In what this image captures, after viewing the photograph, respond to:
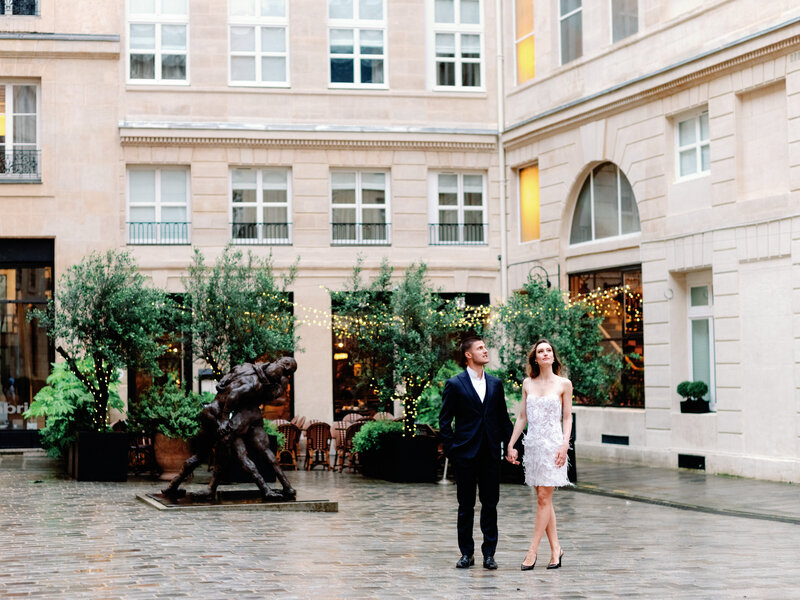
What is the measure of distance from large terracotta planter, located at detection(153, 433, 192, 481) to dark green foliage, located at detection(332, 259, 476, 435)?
3.17m

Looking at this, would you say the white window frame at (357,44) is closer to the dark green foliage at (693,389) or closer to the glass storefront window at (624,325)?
the glass storefront window at (624,325)

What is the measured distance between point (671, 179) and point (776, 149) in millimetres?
2510

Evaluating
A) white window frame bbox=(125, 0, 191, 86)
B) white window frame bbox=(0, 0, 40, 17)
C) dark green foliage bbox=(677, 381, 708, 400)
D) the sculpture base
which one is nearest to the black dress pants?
the sculpture base

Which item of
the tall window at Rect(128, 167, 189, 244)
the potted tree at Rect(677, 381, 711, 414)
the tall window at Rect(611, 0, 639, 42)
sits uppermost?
the tall window at Rect(611, 0, 639, 42)

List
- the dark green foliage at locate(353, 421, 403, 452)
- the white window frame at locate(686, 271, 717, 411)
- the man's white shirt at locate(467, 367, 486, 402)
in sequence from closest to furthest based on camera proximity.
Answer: the man's white shirt at locate(467, 367, 486, 402) → the dark green foliage at locate(353, 421, 403, 452) → the white window frame at locate(686, 271, 717, 411)

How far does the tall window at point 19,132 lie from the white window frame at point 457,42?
853 cm

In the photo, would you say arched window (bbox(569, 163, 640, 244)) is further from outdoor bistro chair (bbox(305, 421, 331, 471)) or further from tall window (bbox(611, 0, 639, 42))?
outdoor bistro chair (bbox(305, 421, 331, 471))

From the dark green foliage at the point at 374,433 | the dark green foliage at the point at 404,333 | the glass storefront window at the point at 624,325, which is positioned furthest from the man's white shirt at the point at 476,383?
the glass storefront window at the point at 624,325

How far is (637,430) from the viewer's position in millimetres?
21000

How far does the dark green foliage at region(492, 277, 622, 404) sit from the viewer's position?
18172 millimetres

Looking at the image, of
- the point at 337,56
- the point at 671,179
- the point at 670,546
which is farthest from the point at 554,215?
the point at 670,546

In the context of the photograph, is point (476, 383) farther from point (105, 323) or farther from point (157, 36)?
point (157, 36)

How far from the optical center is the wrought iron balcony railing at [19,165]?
79.4 ft

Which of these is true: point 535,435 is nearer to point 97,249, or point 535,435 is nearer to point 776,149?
point 776,149
